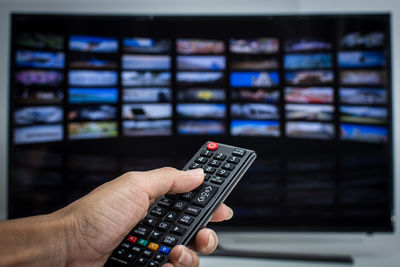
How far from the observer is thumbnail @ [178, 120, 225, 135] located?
126cm

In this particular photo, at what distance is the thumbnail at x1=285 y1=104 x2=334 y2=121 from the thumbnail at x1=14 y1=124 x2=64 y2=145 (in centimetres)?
76

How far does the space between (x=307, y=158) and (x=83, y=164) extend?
0.75m

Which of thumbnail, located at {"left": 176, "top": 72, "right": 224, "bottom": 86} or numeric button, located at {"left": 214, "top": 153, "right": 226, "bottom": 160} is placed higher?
thumbnail, located at {"left": 176, "top": 72, "right": 224, "bottom": 86}

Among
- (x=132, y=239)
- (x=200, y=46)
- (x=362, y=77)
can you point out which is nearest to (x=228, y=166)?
(x=132, y=239)

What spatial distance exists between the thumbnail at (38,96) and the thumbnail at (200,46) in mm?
421

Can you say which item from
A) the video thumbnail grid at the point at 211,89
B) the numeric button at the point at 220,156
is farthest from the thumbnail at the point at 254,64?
the numeric button at the point at 220,156

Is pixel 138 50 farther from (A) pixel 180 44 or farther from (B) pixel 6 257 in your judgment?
(B) pixel 6 257

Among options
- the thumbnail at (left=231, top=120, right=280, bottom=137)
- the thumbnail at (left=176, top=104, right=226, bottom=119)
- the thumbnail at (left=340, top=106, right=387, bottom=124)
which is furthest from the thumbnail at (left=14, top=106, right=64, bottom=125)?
the thumbnail at (left=340, top=106, right=387, bottom=124)

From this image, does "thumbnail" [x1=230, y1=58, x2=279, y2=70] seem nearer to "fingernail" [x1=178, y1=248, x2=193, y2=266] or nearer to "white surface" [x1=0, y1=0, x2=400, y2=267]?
"white surface" [x1=0, y1=0, x2=400, y2=267]

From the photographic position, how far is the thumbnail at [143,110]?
1256 millimetres

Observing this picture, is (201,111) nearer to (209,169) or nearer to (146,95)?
(146,95)

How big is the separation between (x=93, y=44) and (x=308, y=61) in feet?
2.35

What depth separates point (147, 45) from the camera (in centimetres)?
127

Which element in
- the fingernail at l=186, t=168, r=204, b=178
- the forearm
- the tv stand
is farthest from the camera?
the tv stand
